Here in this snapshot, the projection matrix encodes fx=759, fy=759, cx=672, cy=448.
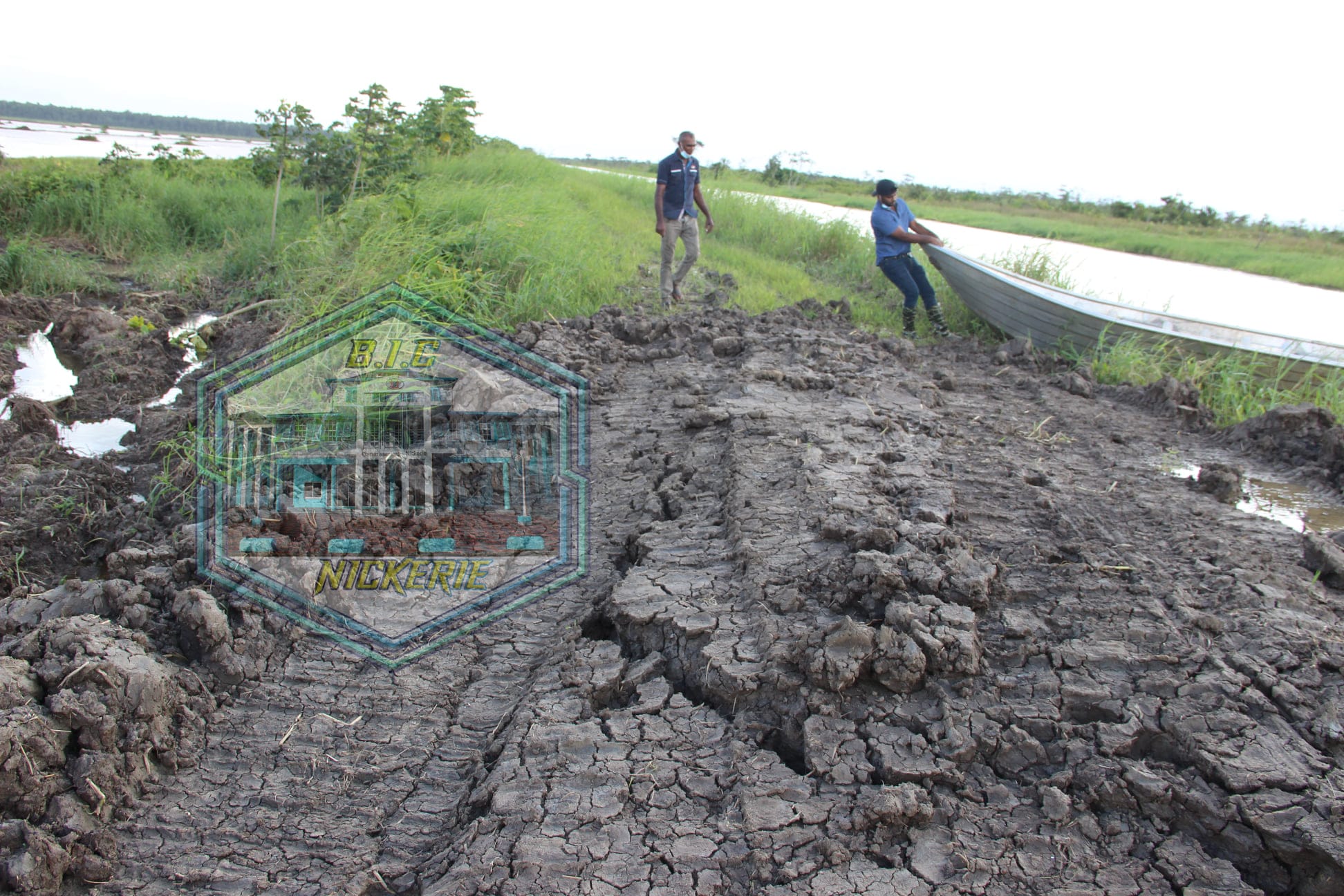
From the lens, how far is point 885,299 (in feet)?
27.2

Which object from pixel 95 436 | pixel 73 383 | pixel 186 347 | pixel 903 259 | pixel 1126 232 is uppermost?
pixel 1126 232

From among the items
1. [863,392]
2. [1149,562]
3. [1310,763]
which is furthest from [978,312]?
[1310,763]

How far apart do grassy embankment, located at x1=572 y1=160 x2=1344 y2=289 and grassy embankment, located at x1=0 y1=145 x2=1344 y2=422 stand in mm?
4856

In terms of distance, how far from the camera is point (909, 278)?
7.08m

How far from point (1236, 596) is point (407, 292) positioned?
5.16 meters

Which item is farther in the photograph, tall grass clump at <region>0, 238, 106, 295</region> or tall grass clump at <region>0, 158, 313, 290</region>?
tall grass clump at <region>0, 158, 313, 290</region>

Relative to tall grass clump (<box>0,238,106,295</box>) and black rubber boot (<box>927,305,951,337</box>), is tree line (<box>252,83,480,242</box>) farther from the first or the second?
black rubber boot (<box>927,305,951,337</box>)

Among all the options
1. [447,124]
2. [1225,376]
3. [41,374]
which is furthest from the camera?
[447,124]

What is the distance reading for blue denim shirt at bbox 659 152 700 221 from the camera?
22.6 ft

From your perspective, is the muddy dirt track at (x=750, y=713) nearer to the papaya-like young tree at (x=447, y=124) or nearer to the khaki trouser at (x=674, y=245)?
the khaki trouser at (x=674, y=245)

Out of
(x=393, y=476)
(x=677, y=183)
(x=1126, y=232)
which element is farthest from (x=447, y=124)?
(x=1126, y=232)

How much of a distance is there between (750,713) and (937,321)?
224 inches

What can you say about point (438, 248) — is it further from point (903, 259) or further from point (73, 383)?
point (903, 259)

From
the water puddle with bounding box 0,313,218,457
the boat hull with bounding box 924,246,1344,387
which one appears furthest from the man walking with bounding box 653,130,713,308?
the water puddle with bounding box 0,313,218,457
